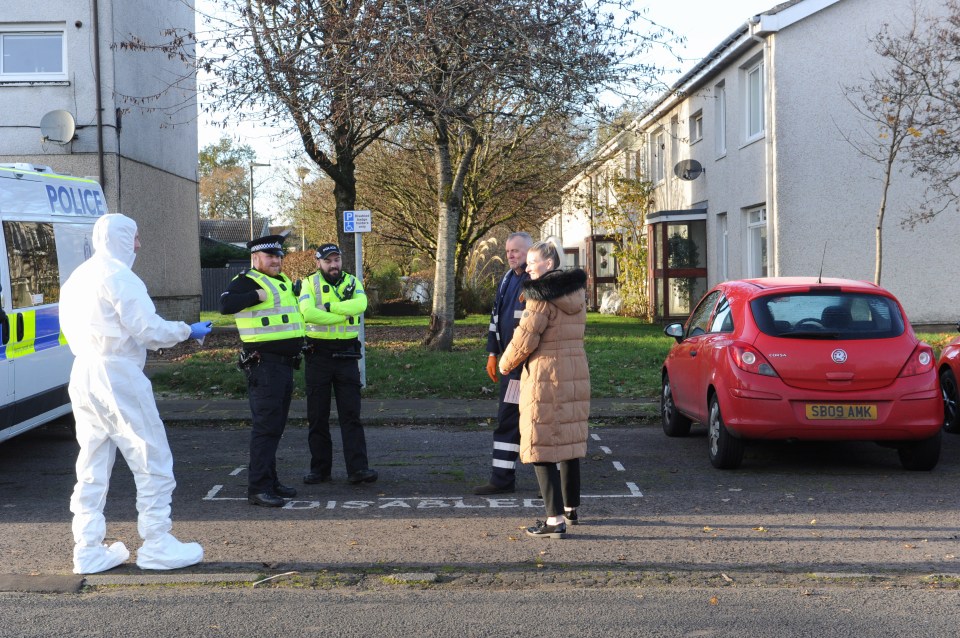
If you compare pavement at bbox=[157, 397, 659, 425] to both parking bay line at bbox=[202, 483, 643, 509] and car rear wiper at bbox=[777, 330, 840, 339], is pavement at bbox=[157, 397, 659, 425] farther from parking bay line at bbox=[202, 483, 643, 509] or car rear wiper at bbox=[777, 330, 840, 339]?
parking bay line at bbox=[202, 483, 643, 509]

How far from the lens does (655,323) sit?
2506cm

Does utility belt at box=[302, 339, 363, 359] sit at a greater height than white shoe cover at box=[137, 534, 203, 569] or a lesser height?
greater

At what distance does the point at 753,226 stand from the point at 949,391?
10.7m

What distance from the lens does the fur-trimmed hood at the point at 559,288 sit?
616 centimetres

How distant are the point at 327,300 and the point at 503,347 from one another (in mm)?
1407

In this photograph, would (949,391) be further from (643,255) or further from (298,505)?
(643,255)

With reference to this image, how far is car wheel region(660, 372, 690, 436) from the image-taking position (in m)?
10.1

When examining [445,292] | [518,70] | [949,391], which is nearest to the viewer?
[949,391]

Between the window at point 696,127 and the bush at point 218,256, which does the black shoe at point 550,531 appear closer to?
the window at point 696,127

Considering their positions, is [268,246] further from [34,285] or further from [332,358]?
[34,285]

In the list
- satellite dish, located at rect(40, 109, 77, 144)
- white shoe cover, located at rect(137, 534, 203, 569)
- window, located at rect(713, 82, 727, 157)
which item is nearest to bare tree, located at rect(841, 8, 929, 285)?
window, located at rect(713, 82, 727, 157)

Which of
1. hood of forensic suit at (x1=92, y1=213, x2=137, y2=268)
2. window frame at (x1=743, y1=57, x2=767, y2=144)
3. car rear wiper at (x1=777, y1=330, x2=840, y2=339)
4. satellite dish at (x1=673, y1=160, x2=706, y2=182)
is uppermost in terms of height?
window frame at (x1=743, y1=57, x2=767, y2=144)

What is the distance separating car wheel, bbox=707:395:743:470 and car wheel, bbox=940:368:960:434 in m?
3.12

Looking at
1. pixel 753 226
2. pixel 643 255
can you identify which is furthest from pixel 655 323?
pixel 753 226
